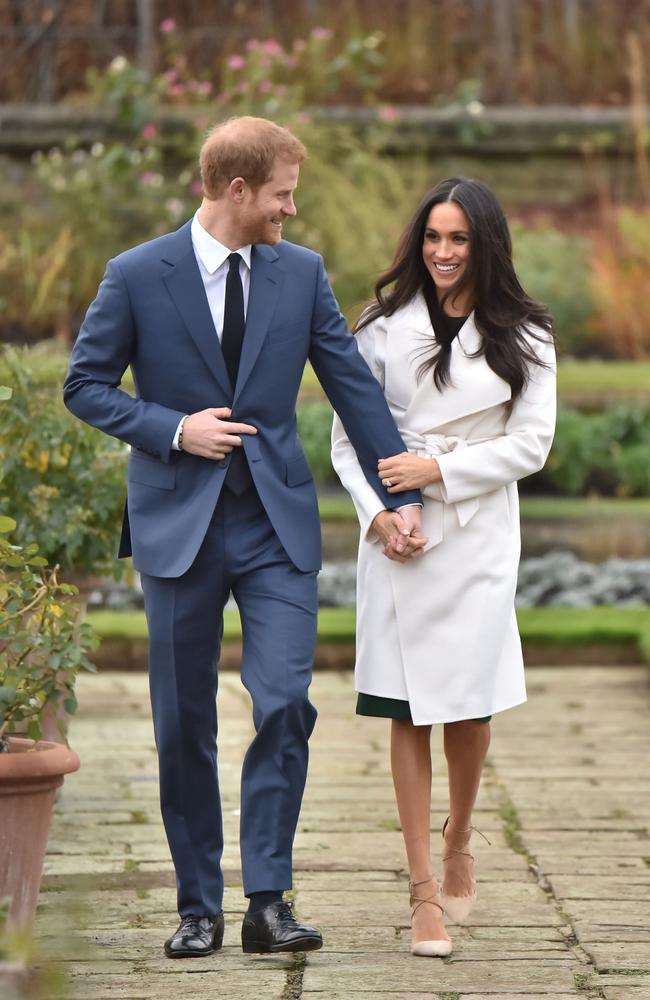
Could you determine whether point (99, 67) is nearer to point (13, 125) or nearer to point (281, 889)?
point (13, 125)

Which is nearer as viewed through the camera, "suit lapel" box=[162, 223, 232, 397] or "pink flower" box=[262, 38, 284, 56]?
"suit lapel" box=[162, 223, 232, 397]

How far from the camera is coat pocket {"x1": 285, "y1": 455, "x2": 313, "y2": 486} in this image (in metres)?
3.92

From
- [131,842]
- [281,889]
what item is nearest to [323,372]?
[281,889]

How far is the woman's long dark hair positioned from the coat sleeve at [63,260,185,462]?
25.1 inches

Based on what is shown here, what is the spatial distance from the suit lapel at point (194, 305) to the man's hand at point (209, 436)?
0.11m

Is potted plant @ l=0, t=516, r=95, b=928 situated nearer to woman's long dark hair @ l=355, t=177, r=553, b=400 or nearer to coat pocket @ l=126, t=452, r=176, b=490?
coat pocket @ l=126, t=452, r=176, b=490

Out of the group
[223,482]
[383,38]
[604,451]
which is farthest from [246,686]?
[383,38]

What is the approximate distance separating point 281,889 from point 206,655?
1.74 ft

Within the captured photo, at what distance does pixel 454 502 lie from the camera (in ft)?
13.2

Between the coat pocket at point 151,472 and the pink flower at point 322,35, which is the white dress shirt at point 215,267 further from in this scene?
the pink flower at point 322,35

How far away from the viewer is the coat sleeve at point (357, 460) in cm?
401

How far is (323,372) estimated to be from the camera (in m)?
4.02

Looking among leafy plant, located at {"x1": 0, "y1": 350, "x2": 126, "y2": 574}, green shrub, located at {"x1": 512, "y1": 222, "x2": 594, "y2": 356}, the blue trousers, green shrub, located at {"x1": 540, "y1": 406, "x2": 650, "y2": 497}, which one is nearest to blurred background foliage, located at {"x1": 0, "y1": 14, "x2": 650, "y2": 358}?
green shrub, located at {"x1": 512, "y1": 222, "x2": 594, "y2": 356}

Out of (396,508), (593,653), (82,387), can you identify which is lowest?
(593,653)
